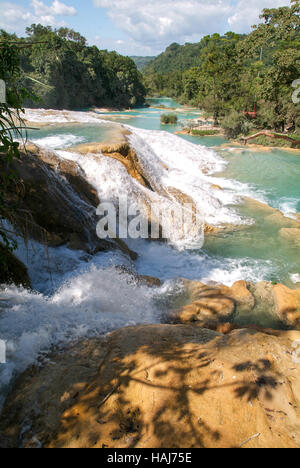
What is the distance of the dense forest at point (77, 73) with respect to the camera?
30.8m

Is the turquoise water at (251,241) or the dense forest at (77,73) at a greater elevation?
the dense forest at (77,73)

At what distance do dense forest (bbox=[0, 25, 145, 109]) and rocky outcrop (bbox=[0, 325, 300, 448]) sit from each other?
2942 cm

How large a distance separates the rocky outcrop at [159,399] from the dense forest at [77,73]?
29424 millimetres

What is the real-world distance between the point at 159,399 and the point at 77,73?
143 feet

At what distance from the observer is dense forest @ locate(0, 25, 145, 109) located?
3084 cm

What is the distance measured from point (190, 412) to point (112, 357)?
0.94 m

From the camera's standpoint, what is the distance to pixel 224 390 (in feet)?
7.31

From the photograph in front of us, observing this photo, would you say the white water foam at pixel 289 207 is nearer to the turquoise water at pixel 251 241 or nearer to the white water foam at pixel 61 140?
the turquoise water at pixel 251 241

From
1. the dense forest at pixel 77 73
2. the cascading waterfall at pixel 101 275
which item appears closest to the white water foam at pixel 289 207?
the cascading waterfall at pixel 101 275

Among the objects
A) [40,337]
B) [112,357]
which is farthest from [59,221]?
[112,357]

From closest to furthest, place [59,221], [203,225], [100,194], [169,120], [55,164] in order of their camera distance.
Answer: [59,221] < [55,164] < [100,194] < [203,225] < [169,120]

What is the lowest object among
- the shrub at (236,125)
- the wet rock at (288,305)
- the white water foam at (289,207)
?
the wet rock at (288,305)

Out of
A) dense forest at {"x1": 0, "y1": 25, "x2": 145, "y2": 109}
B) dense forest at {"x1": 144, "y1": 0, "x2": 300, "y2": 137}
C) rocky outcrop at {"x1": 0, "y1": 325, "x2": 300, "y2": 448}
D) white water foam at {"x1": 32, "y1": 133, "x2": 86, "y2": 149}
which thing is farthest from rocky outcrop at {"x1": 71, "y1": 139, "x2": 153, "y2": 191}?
dense forest at {"x1": 0, "y1": 25, "x2": 145, "y2": 109}
